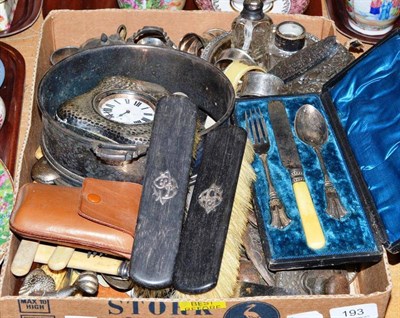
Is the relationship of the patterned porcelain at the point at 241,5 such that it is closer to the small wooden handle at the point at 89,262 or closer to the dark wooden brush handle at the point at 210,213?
the dark wooden brush handle at the point at 210,213

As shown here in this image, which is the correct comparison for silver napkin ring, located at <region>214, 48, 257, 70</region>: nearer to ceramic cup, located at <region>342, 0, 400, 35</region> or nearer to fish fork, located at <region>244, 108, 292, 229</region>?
fish fork, located at <region>244, 108, 292, 229</region>

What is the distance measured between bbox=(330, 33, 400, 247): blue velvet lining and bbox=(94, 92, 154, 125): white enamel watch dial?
0.30 meters

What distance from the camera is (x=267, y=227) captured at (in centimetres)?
111

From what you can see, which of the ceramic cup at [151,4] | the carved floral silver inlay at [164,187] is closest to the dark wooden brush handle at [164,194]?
the carved floral silver inlay at [164,187]

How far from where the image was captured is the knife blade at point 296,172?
108 centimetres

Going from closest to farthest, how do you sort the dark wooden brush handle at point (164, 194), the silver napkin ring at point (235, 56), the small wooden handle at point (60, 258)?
the dark wooden brush handle at point (164, 194) → the small wooden handle at point (60, 258) → the silver napkin ring at point (235, 56)

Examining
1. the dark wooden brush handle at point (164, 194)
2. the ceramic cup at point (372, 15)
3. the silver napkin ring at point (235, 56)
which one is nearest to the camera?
the dark wooden brush handle at point (164, 194)

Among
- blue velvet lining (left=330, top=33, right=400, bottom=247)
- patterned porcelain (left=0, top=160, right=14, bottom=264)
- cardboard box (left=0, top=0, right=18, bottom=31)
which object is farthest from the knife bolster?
Result: cardboard box (left=0, top=0, right=18, bottom=31)

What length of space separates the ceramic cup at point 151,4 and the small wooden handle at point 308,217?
54cm

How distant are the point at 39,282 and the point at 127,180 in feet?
0.60

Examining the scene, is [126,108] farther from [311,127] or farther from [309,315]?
[309,315]

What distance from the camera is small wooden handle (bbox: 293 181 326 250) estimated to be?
1.08 m

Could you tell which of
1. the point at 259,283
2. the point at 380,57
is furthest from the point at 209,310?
the point at 380,57

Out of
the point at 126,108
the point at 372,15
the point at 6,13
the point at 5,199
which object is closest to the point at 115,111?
the point at 126,108
